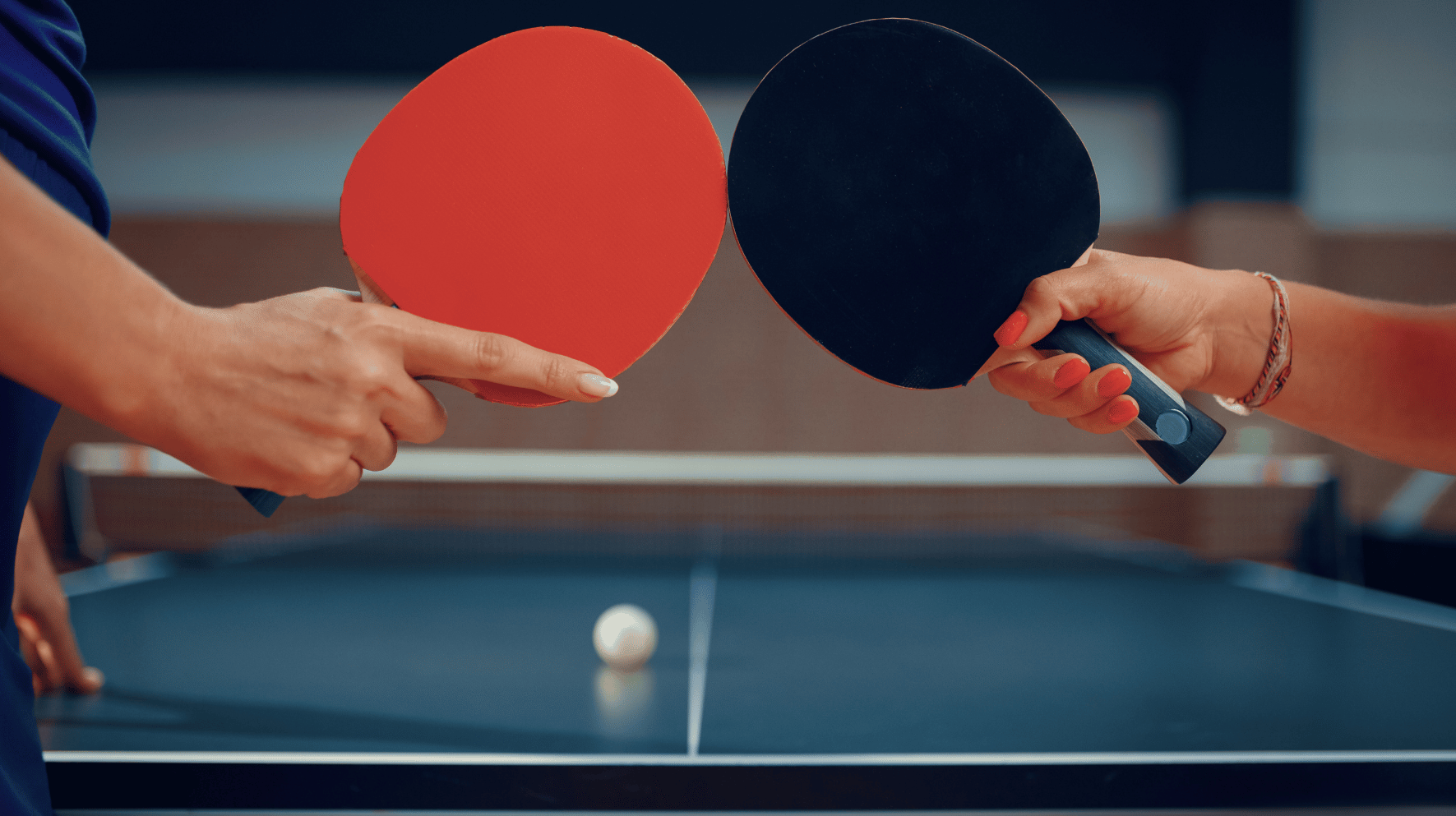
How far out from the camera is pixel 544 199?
3.52ft

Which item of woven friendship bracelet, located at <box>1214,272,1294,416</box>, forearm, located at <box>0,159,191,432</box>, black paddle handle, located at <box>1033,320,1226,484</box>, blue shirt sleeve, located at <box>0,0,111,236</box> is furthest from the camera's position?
woven friendship bracelet, located at <box>1214,272,1294,416</box>

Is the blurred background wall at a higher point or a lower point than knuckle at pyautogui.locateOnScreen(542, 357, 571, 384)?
higher

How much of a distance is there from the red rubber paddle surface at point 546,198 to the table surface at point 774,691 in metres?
0.53

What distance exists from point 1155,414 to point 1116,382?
0.06 m

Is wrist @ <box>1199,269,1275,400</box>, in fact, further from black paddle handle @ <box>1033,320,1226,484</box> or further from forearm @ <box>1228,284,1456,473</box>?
black paddle handle @ <box>1033,320,1226,484</box>

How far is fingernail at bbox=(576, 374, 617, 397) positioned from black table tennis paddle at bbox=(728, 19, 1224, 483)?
0.27 m

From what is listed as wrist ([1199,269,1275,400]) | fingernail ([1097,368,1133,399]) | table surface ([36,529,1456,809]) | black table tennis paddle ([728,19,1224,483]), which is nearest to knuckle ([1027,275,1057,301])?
black table tennis paddle ([728,19,1224,483])

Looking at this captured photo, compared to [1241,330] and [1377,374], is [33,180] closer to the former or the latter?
[1241,330]

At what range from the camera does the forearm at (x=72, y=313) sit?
0.70 meters

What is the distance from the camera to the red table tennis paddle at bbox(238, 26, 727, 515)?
1028 millimetres

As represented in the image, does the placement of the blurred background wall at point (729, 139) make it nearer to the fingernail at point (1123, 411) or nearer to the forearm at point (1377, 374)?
the forearm at point (1377, 374)

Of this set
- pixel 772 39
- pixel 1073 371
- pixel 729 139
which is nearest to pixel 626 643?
pixel 1073 371

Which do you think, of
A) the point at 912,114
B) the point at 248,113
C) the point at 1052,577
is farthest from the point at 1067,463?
the point at 248,113

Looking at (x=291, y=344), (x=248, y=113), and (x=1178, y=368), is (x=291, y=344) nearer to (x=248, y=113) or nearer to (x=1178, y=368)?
(x=1178, y=368)
